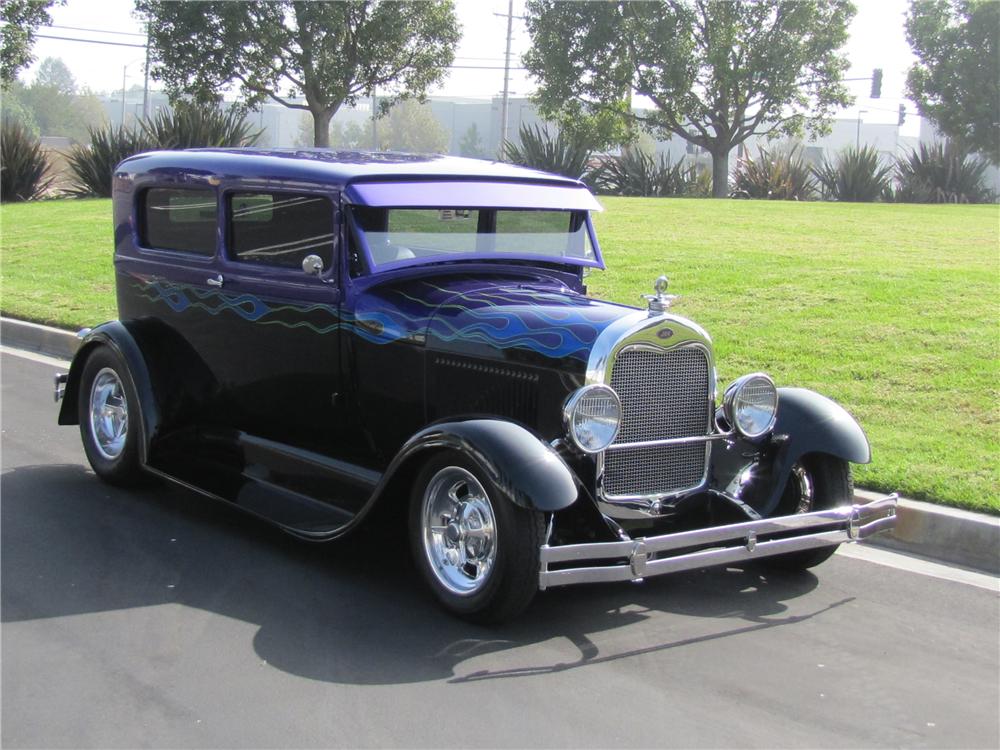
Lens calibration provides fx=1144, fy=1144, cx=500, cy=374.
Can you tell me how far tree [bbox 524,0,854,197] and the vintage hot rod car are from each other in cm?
3243

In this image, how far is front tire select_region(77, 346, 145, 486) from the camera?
6.41 meters

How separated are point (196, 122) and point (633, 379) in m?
20.6

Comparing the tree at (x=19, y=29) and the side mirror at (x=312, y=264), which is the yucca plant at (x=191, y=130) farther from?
the side mirror at (x=312, y=264)

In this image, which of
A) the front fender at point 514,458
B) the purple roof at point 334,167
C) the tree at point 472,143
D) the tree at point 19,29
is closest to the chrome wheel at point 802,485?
the front fender at point 514,458

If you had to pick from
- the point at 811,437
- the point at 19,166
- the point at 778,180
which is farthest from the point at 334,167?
the point at 19,166

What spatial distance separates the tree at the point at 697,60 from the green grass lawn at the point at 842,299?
2080 centimetres

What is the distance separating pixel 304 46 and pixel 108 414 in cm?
2288

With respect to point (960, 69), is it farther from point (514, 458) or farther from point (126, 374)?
point (514, 458)

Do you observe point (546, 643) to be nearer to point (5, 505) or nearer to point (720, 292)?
point (5, 505)

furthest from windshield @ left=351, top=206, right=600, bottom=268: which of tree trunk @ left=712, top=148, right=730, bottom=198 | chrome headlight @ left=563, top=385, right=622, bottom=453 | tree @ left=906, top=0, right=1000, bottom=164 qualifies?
tree @ left=906, top=0, right=1000, bottom=164

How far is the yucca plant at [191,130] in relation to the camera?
23484 millimetres

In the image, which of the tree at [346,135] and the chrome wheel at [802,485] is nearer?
the chrome wheel at [802,485]

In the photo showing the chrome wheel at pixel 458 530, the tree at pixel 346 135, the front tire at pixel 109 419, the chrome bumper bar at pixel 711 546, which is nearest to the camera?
the chrome bumper bar at pixel 711 546

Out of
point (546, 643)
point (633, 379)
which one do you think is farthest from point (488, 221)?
point (546, 643)
